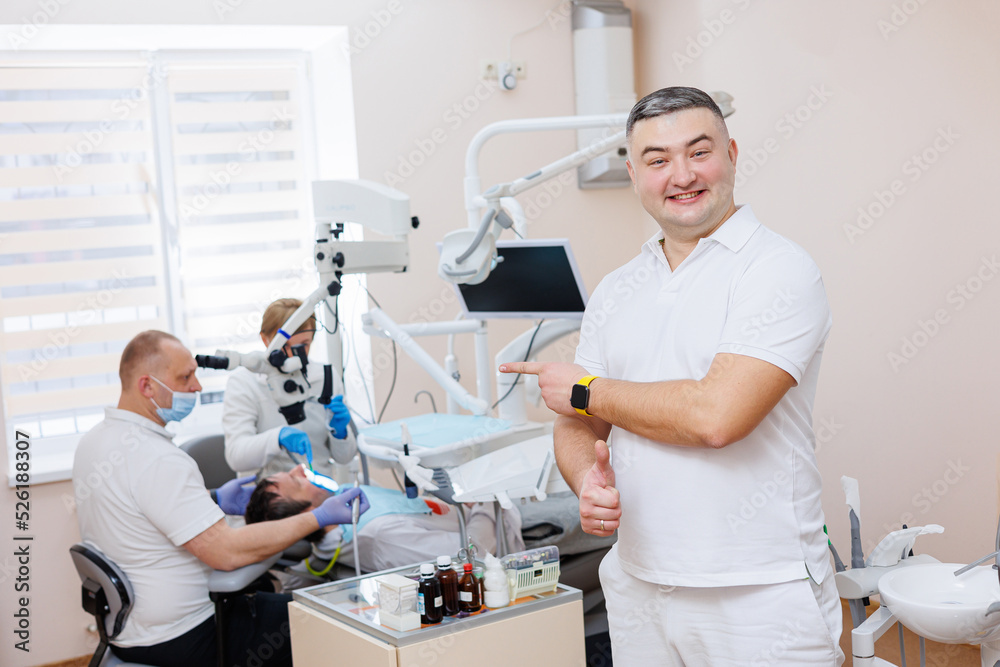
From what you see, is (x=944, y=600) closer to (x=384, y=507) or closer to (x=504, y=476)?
(x=504, y=476)

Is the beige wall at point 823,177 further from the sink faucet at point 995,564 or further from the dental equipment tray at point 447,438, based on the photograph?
the sink faucet at point 995,564

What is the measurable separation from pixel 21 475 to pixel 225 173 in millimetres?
1456

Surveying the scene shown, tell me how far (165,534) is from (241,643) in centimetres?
35

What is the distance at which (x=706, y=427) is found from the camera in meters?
1.20

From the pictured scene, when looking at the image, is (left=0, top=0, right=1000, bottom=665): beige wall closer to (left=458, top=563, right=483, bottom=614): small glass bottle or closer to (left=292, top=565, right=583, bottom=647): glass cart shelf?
(left=292, top=565, right=583, bottom=647): glass cart shelf

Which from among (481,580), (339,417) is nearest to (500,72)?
(339,417)

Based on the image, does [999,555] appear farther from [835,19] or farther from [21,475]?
[21,475]

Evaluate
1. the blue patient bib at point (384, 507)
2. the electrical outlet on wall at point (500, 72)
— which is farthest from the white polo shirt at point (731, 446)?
the electrical outlet on wall at point (500, 72)

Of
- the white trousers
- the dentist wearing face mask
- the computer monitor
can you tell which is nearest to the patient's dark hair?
the dentist wearing face mask

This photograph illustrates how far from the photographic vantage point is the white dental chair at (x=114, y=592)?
217 cm

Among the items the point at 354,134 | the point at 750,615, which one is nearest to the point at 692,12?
the point at 354,134

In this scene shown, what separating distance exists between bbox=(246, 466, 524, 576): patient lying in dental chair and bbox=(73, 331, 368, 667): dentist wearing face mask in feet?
0.52

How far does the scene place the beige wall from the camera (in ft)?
9.08

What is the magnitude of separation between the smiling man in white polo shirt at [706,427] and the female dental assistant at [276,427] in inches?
58.0
